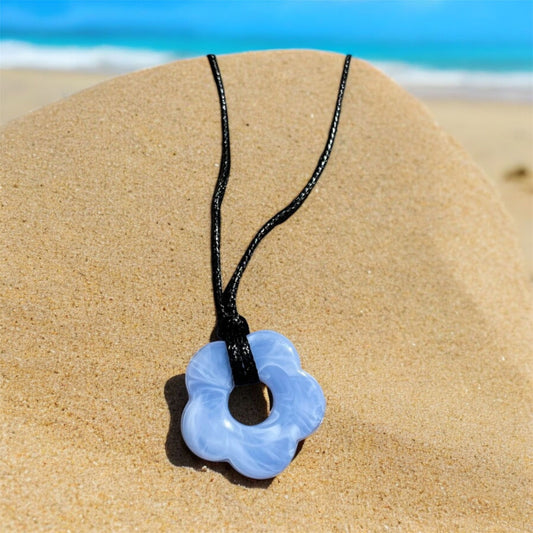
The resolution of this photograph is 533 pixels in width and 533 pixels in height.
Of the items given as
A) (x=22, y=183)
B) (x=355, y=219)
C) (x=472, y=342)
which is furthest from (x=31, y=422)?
(x=472, y=342)

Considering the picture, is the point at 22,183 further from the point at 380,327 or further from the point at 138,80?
the point at 380,327

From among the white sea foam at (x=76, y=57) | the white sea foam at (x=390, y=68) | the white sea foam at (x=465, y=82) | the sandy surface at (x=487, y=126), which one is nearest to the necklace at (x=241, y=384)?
the sandy surface at (x=487, y=126)

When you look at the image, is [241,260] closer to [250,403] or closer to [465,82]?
[250,403]

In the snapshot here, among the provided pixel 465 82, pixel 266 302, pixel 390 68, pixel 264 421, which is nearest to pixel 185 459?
pixel 264 421

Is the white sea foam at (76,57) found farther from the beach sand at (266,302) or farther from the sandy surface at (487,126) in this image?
the beach sand at (266,302)

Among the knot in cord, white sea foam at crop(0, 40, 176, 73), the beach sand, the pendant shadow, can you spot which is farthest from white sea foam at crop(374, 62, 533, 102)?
the pendant shadow

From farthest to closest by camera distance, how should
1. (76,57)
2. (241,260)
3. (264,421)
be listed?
(76,57)
(241,260)
(264,421)

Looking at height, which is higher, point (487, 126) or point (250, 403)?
point (250, 403)

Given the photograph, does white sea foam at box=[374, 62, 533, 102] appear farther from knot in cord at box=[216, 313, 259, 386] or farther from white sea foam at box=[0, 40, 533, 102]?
knot in cord at box=[216, 313, 259, 386]

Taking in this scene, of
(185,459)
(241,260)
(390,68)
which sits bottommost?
(390,68)
